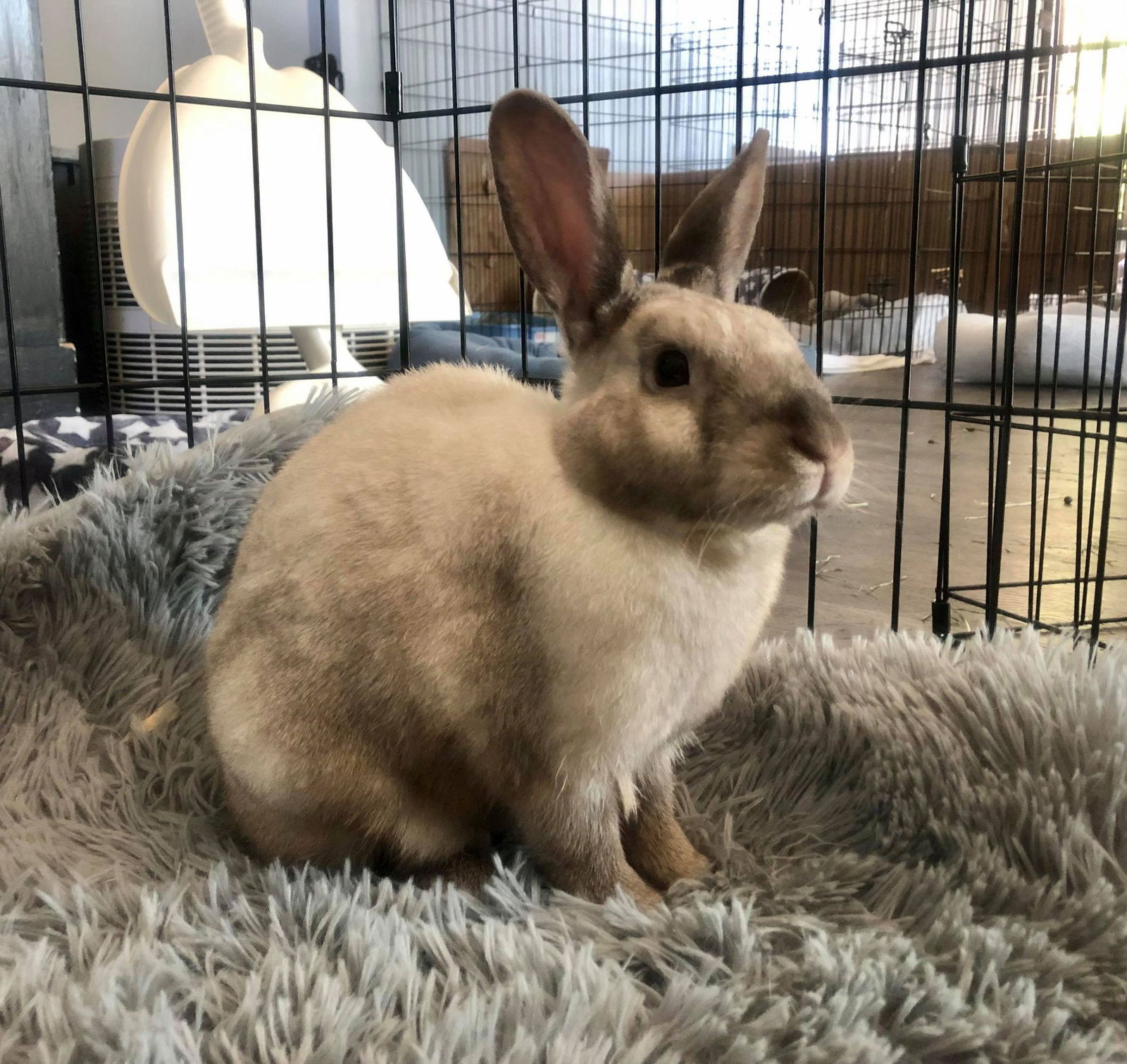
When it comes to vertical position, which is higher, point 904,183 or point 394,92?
point 904,183

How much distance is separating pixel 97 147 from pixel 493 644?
2.80 meters

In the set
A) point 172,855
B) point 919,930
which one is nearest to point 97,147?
point 172,855

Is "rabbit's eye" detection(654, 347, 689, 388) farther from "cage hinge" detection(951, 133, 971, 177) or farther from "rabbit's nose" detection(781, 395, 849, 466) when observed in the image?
Answer: "cage hinge" detection(951, 133, 971, 177)

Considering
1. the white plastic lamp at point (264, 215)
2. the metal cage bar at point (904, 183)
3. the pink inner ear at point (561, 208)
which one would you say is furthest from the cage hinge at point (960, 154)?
the white plastic lamp at point (264, 215)

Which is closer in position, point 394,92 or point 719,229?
point 719,229

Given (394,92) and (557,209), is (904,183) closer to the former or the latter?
(394,92)

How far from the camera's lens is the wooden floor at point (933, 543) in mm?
1928

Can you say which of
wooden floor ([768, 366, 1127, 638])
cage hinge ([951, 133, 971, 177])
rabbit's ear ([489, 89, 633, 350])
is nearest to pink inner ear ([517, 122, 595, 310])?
rabbit's ear ([489, 89, 633, 350])

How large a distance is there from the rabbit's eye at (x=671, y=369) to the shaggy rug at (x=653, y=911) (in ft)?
1.33

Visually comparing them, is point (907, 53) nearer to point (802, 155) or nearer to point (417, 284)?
point (802, 155)

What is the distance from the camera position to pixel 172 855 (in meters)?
0.94

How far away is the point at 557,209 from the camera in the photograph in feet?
2.66

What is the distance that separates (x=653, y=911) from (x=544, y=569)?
0.29 meters

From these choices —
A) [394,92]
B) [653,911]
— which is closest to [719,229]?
[653,911]
